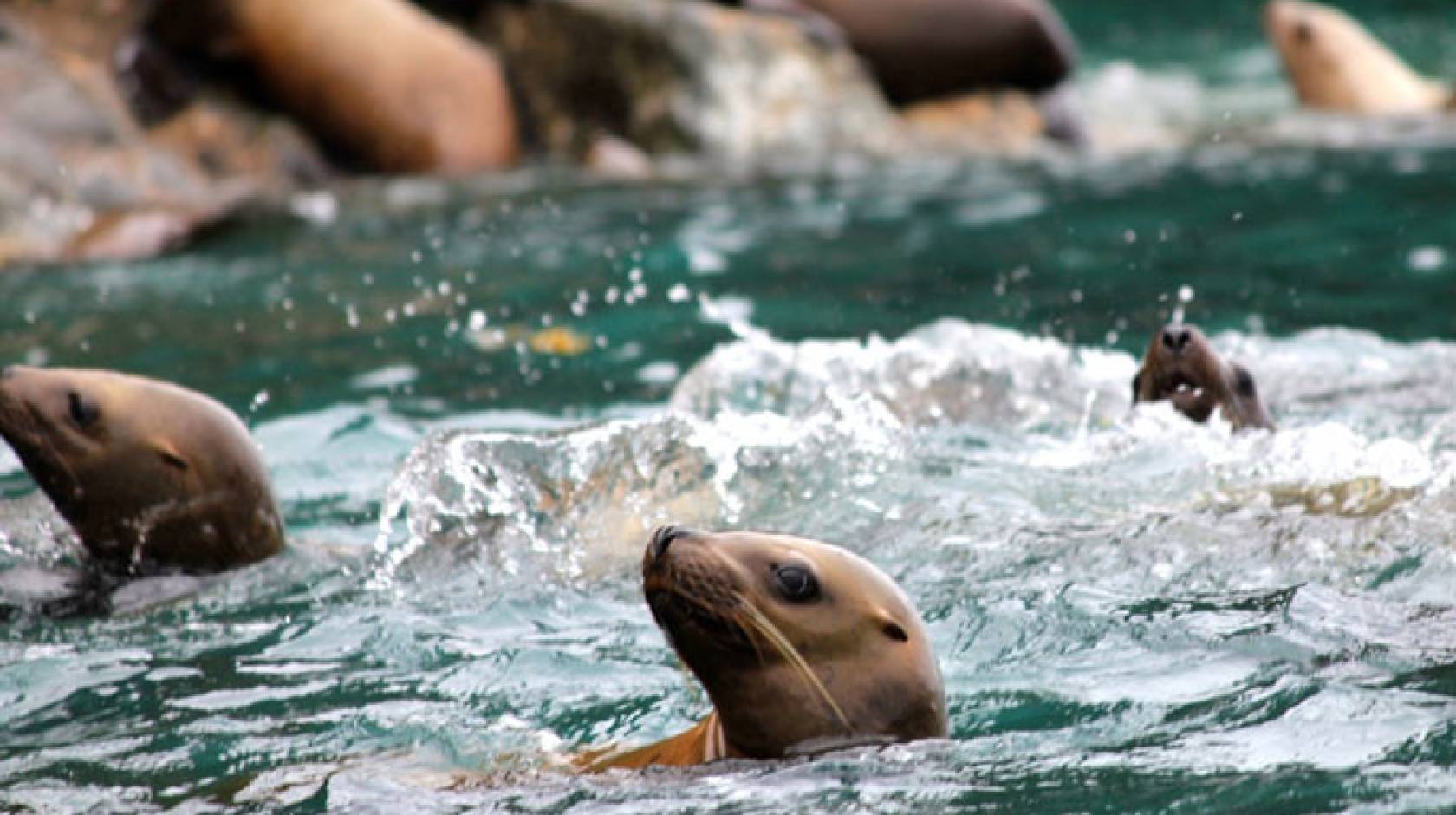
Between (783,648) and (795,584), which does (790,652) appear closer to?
(783,648)

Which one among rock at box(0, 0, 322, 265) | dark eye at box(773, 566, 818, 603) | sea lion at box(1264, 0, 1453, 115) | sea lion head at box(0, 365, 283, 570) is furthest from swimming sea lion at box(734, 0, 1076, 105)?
dark eye at box(773, 566, 818, 603)

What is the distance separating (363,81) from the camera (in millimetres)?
11680

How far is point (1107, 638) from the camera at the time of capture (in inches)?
174

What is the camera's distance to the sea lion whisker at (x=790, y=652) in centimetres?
361

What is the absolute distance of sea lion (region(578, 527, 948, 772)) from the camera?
361 cm

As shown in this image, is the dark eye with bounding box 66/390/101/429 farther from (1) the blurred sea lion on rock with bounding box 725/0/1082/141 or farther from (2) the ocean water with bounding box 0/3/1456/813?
(1) the blurred sea lion on rock with bounding box 725/0/1082/141

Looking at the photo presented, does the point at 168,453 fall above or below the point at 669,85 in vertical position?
above

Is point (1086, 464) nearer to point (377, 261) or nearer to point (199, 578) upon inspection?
point (199, 578)

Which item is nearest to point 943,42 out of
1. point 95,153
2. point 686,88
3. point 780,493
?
point 686,88

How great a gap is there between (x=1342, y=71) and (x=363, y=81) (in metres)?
7.01

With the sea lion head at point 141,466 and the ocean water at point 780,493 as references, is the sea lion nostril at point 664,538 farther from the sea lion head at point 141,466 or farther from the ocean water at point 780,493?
the sea lion head at point 141,466

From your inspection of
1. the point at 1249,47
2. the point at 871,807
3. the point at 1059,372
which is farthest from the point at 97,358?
the point at 1249,47

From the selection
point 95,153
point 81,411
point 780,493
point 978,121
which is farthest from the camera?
point 978,121

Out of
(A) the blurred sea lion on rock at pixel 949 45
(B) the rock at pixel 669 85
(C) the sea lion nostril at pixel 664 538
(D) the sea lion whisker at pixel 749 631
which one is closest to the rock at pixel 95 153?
(B) the rock at pixel 669 85
